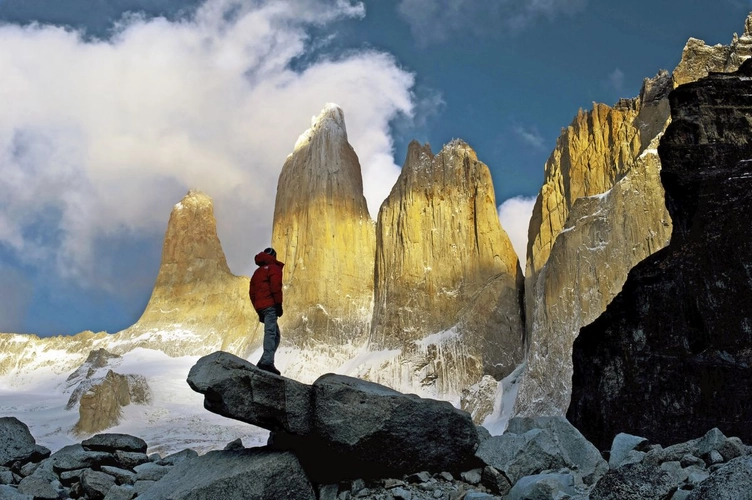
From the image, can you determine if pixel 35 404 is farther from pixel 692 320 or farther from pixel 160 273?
pixel 692 320

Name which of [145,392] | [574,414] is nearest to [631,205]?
[574,414]

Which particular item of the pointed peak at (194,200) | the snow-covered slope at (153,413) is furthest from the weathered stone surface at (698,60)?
the pointed peak at (194,200)

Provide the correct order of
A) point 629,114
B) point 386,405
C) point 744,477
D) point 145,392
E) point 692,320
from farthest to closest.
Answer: point 145,392 → point 629,114 → point 692,320 → point 386,405 → point 744,477

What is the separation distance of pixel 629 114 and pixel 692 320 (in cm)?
4363

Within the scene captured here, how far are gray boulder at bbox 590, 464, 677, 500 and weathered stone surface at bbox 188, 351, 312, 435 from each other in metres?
3.92

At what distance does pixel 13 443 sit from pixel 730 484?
10127 mm

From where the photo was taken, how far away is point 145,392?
7800 cm

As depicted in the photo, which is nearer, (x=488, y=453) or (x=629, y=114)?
(x=488, y=453)

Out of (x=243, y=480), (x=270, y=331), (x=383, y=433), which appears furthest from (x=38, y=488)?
(x=383, y=433)

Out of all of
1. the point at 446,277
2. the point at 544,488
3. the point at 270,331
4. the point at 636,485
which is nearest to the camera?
the point at 636,485

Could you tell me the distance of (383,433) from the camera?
957 centimetres

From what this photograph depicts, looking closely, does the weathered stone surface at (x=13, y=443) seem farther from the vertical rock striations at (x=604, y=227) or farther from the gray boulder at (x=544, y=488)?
the vertical rock striations at (x=604, y=227)

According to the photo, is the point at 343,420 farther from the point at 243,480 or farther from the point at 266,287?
the point at 266,287

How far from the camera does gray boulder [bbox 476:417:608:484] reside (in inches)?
375
